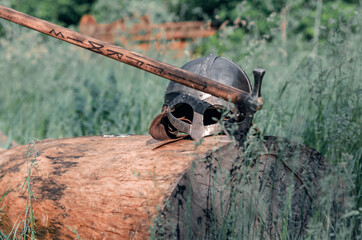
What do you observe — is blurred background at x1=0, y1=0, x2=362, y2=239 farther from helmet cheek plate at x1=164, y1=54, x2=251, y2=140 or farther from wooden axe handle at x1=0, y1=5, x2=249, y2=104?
wooden axe handle at x1=0, y1=5, x2=249, y2=104

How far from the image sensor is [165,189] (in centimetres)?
181

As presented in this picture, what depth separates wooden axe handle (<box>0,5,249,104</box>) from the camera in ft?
6.95

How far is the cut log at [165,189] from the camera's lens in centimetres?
180

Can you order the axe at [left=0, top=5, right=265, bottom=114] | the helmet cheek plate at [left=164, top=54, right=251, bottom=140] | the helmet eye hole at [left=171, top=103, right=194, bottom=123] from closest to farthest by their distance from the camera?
1. the axe at [left=0, top=5, right=265, bottom=114]
2. the helmet cheek plate at [left=164, top=54, right=251, bottom=140]
3. the helmet eye hole at [left=171, top=103, right=194, bottom=123]

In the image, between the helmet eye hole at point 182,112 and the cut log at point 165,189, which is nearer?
the cut log at point 165,189

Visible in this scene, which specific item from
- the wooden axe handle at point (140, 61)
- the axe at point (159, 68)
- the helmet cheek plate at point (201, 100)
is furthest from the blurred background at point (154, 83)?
the wooden axe handle at point (140, 61)

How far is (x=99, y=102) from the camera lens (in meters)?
4.43

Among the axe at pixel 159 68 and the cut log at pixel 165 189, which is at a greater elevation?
the axe at pixel 159 68

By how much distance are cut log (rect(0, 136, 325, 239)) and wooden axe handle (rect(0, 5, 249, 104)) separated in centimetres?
26

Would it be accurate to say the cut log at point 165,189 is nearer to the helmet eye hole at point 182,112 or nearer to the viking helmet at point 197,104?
the viking helmet at point 197,104

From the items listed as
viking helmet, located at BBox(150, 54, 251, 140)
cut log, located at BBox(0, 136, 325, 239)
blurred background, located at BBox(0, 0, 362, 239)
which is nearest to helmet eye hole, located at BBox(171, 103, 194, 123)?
viking helmet, located at BBox(150, 54, 251, 140)

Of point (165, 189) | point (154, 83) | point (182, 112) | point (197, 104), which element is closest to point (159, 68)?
point (197, 104)

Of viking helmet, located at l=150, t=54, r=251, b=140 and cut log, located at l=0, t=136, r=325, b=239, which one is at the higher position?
viking helmet, located at l=150, t=54, r=251, b=140

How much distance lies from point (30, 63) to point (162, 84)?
265 centimetres
